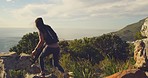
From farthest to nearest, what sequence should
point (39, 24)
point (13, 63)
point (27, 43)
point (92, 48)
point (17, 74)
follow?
point (27, 43)
point (92, 48)
point (13, 63)
point (17, 74)
point (39, 24)

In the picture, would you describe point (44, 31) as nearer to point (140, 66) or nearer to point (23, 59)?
point (140, 66)

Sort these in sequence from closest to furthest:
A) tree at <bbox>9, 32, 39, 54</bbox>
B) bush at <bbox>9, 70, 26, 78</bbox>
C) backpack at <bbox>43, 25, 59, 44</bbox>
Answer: backpack at <bbox>43, 25, 59, 44</bbox>
bush at <bbox>9, 70, 26, 78</bbox>
tree at <bbox>9, 32, 39, 54</bbox>

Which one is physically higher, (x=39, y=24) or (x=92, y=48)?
(x=39, y=24)

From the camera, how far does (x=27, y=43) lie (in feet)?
68.0

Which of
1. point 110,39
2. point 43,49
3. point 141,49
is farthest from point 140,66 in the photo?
point 110,39

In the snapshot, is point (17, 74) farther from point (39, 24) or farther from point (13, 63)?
point (39, 24)

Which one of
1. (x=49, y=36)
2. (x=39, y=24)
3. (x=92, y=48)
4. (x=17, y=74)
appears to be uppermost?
(x=39, y=24)

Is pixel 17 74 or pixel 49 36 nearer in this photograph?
pixel 49 36

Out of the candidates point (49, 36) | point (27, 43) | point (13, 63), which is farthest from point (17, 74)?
point (27, 43)

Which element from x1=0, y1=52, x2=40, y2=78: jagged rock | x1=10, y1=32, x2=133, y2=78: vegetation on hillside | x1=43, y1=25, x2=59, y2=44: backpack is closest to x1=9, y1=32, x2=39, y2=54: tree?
x1=10, y1=32, x2=133, y2=78: vegetation on hillside

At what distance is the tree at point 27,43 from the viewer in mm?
20281

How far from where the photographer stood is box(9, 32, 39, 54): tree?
2028 cm

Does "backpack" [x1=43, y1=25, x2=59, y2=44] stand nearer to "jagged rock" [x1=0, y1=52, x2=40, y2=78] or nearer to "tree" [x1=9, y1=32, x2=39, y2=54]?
"jagged rock" [x1=0, y1=52, x2=40, y2=78]

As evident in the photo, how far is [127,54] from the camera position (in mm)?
19469
